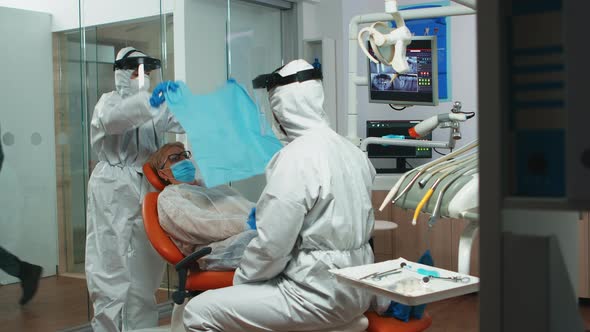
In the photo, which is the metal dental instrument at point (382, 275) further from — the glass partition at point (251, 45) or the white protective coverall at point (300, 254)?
the glass partition at point (251, 45)

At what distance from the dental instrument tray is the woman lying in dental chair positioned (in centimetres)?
78

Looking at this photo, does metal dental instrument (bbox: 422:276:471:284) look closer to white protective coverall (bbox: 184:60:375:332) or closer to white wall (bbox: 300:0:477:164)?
white protective coverall (bbox: 184:60:375:332)

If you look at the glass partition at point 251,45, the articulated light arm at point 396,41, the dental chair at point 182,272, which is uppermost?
the glass partition at point 251,45

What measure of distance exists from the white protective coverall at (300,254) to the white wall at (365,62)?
322 cm

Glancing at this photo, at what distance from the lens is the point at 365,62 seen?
548 cm

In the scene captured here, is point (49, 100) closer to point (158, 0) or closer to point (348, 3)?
point (158, 0)

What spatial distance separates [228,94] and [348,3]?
325cm

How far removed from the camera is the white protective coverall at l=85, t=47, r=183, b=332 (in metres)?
3.70

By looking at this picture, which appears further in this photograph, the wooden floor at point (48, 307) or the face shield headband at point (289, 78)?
the wooden floor at point (48, 307)

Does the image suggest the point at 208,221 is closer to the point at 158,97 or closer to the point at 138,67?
the point at 158,97

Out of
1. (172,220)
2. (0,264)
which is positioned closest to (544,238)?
(172,220)

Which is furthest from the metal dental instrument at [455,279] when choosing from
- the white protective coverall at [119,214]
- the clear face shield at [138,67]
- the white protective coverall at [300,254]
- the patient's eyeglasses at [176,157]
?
the clear face shield at [138,67]

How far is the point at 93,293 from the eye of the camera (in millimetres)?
3713

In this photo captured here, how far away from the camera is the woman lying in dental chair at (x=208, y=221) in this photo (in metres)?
2.79
